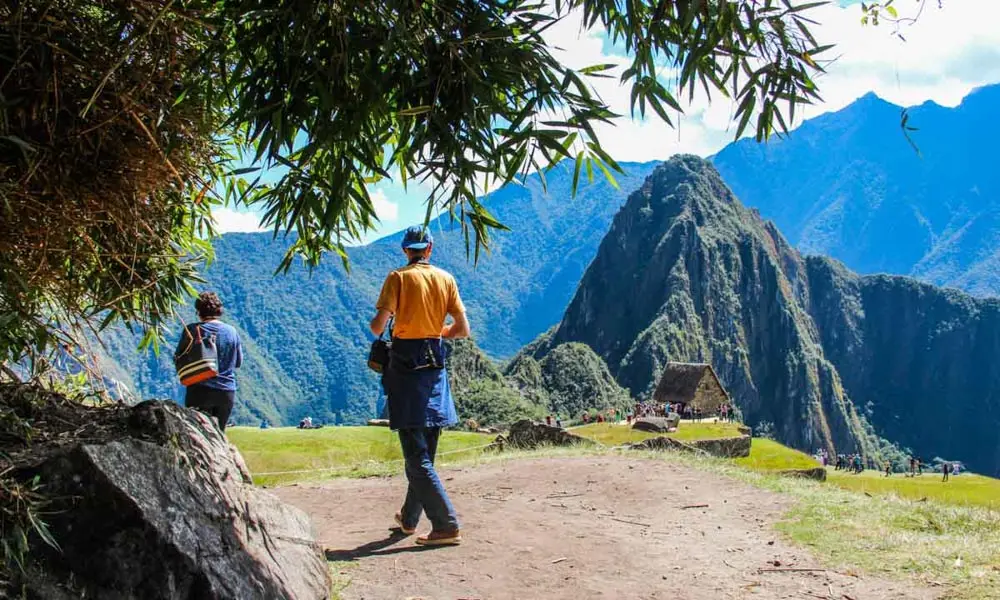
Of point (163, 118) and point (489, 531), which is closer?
point (163, 118)

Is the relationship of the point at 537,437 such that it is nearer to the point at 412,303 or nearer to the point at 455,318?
the point at 455,318

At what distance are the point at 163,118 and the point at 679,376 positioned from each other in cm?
6811

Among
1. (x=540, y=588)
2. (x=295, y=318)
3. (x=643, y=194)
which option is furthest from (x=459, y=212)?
(x=643, y=194)

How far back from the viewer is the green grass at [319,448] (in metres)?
15.8

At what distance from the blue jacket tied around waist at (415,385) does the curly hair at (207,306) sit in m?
2.27

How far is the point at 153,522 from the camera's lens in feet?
11.0

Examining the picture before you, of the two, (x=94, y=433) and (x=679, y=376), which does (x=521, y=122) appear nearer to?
(x=94, y=433)

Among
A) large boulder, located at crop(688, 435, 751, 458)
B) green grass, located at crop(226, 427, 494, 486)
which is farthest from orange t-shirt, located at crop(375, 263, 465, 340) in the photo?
large boulder, located at crop(688, 435, 751, 458)

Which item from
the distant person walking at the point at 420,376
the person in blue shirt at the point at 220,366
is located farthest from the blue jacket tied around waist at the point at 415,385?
the person in blue shirt at the point at 220,366

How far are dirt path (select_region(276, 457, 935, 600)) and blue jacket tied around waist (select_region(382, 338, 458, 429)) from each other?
3.52 ft

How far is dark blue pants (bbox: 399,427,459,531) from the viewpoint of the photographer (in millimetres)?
6020

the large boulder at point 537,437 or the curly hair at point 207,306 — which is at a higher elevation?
the curly hair at point 207,306

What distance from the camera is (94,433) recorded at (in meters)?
3.74

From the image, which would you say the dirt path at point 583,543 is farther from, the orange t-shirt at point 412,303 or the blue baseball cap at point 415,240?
the blue baseball cap at point 415,240
